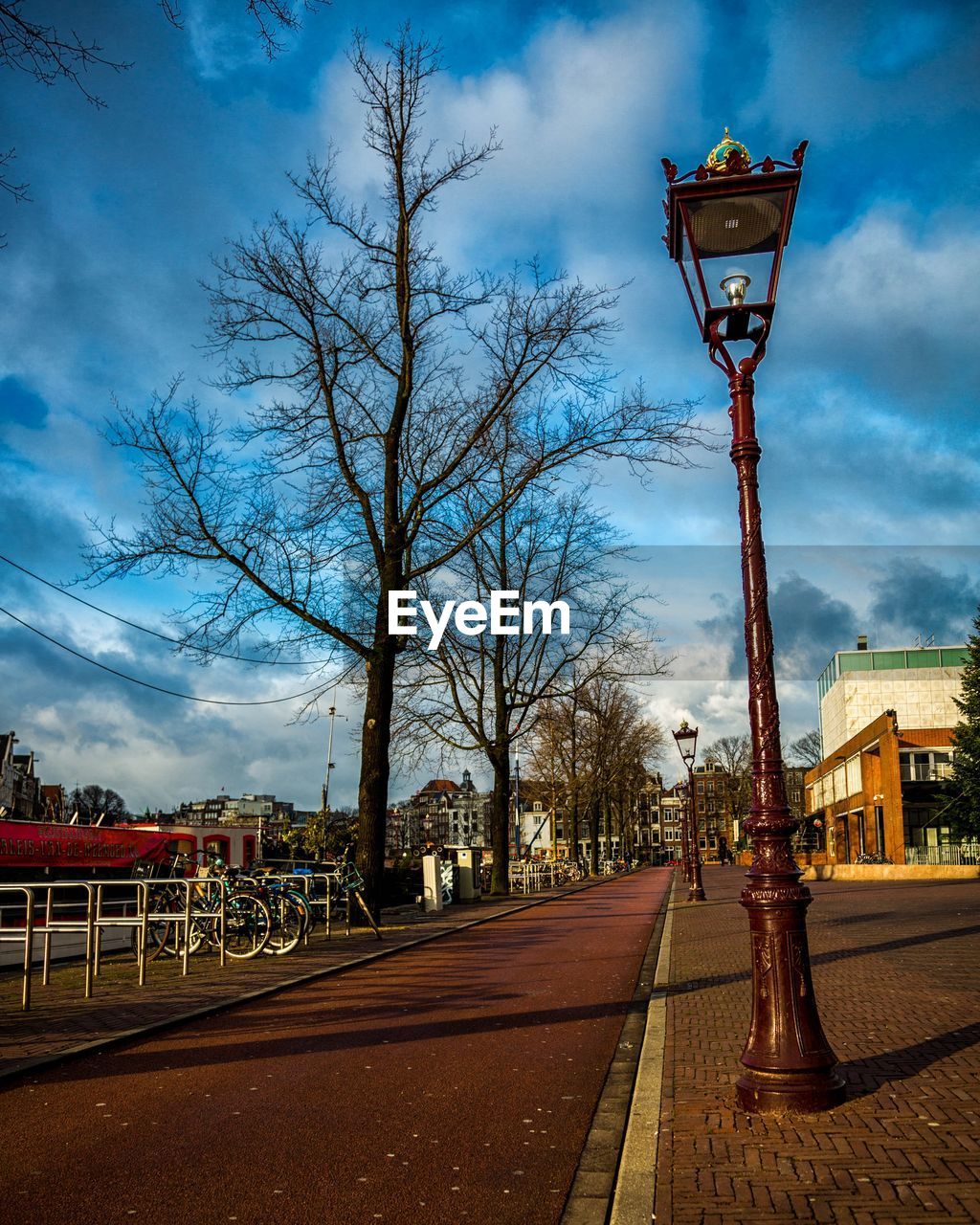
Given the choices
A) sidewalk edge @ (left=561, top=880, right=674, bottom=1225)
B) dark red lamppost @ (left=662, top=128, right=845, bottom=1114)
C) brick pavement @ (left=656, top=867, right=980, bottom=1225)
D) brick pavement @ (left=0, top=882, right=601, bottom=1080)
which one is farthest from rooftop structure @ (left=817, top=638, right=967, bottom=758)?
dark red lamppost @ (left=662, top=128, right=845, bottom=1114)

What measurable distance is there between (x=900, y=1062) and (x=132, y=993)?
275 inches

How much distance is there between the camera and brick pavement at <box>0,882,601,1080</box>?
7.34 meters

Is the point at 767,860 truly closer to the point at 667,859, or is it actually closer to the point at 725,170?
the point at 725,170

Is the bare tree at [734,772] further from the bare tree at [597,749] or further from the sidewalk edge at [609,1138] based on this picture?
the sidewalk edge at [609,1138]

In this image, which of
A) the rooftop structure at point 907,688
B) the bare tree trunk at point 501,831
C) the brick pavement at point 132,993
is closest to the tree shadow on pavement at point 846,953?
the brick pavement at point 132,993

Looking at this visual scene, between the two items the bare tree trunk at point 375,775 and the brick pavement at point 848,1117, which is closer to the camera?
the brick pavement at point 848,1117

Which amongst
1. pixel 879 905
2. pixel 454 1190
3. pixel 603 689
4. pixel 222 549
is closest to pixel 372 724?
pixel 222 549

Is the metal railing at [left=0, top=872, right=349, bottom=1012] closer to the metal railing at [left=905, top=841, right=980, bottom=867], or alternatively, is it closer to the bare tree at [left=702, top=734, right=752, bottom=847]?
the metal railing at [left=905, top=841, right=980, bottom=867]

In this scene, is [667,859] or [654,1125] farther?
[667,859]

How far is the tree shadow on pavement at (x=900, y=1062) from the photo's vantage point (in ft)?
18.3

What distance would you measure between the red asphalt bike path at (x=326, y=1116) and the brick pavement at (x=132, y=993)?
0.32 m

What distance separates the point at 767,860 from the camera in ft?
18.1

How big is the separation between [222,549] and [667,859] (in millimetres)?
128226

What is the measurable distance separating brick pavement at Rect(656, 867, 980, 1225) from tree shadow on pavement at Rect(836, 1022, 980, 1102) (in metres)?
0.01
